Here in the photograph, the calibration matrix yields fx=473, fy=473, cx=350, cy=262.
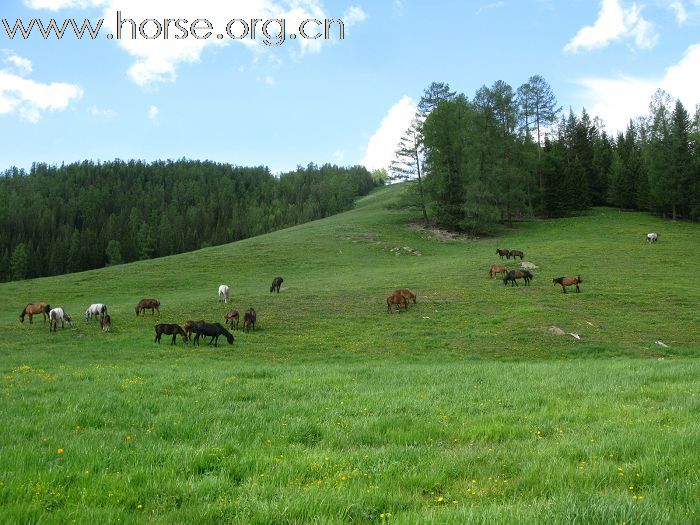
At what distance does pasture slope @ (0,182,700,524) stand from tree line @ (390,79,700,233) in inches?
1458

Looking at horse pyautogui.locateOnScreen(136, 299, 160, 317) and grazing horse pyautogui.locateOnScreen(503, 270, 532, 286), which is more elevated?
grazing horse pyautogui.locateOnScreen(503, 270, 532, 286)

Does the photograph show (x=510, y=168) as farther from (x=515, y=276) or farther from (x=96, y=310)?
(x=96, y=310)

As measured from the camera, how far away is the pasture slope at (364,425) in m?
4.32

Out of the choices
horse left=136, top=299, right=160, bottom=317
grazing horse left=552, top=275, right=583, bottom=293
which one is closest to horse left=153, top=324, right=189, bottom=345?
horse left=136, top=299, right=160, bottom=317

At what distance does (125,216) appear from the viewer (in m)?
156

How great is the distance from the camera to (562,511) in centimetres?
388

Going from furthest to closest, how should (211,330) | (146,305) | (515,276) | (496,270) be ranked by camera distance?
(496,270) → (515,276) → (146,305) → (211,330)

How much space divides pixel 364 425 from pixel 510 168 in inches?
2486

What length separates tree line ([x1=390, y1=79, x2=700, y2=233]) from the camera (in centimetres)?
6272

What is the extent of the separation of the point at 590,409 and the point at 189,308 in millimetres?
28130

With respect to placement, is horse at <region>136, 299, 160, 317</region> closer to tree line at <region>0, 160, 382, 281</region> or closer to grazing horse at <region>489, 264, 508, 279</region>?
grazing horse at <region>489, 264, 508, 279</region>

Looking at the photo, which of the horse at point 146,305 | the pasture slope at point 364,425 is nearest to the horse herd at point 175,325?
the horse at point 146,305

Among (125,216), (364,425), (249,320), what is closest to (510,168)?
(249,320)

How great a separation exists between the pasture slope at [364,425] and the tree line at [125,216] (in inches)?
3786
